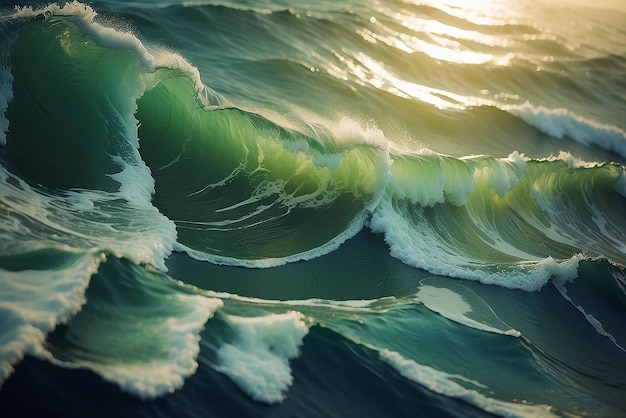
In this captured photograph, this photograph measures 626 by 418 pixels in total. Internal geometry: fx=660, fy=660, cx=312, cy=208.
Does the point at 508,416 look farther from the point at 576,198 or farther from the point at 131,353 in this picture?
the point at 576,198

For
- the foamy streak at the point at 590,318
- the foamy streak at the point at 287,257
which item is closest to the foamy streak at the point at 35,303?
the foamy streak at the point at 287,257

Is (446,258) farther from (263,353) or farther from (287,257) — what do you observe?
(263,353)

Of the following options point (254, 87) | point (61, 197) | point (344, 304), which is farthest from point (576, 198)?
point (61, 197)

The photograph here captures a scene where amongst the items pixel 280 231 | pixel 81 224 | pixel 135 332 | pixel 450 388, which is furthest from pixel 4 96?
pixel 450 388

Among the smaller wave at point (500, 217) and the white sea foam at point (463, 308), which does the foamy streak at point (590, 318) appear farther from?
the white sea foam at point (463, 308)

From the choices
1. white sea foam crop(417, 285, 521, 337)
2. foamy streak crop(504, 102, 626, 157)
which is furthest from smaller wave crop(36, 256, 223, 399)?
foamy streak crop(504, 102, 626, 157)
